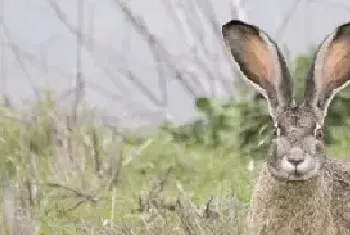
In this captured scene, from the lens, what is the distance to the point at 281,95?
617 cm

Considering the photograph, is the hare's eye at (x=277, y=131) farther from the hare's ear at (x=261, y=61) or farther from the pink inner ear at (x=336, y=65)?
the pink inner ear at (x=336, y=65)

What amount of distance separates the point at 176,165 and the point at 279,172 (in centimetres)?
278

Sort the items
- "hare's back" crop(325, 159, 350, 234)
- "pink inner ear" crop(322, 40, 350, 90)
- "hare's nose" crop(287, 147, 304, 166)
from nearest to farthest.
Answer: "hare's nose" crop(287, 147, 304, 166) → "pink inner ear" crop(322, 40, 350, 90) → "hare's back" crop(325, 159, 350, 234)

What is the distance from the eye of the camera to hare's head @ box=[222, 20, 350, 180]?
19.7 feet

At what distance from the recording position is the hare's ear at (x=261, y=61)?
617 cm

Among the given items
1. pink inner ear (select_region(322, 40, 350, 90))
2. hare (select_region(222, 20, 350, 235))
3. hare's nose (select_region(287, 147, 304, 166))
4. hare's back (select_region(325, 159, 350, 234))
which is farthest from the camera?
hare's back (select_region(325, 159, 350, 234))

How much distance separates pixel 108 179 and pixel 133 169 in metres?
0.43

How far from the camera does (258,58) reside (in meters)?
6.33

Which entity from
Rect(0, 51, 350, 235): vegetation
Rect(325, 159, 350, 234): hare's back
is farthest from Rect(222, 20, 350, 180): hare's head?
Rect(0, 51, 350, 235): vegetation

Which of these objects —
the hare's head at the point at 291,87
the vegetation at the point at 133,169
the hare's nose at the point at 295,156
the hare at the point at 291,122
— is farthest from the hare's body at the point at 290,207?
the vegetation at the point at 133,169

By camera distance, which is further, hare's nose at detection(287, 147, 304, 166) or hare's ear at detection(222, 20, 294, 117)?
hare's ear at detection(222, 20, 294, 117)

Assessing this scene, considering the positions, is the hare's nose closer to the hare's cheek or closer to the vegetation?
the hare's cheek

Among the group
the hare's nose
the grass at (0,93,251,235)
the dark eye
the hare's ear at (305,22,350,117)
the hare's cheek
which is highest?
the hare's ear at (305,22,350,117)

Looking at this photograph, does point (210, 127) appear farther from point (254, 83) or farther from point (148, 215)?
point (254, 83)
